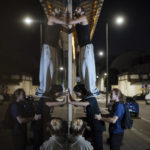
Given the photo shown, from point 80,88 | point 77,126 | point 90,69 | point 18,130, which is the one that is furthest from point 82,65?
point 18,130

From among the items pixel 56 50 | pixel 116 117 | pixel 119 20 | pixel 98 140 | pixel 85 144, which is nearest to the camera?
pixel 85 144

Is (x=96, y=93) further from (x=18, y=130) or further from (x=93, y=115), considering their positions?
(x=18, y=130)

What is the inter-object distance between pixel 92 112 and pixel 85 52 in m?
0.76

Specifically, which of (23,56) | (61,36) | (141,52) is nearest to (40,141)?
(23,56)

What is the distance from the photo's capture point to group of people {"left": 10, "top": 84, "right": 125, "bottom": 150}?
189 cm

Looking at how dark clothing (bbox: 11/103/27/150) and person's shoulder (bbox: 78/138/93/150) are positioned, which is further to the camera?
dark clothing (bbox: 11/103/27/150)

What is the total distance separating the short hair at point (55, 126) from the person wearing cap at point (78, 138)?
0.50 feet

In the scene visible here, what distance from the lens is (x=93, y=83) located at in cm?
203

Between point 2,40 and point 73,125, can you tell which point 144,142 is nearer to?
point 73,125

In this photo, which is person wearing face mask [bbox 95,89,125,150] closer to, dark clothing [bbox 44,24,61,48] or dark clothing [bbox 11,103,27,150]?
dark clothing [bbox 44,24,61,48]

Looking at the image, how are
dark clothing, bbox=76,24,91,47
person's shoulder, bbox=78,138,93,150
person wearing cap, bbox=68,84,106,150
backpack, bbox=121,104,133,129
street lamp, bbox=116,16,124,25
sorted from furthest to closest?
street lamp, bbox=116,16,124,25
backpack, bbox=121,104,133,129
dark clothing, bbox=76,24,91,47
person wearing cap, bbox=68,84,106,150
person's shoulder, bbox=78,138,93,150

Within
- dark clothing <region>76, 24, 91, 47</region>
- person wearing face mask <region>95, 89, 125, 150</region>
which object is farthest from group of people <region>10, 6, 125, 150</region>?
person wearing face mask <region>95, 89, 125, 150</region>

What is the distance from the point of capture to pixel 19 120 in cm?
199

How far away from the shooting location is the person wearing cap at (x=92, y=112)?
196 cm
